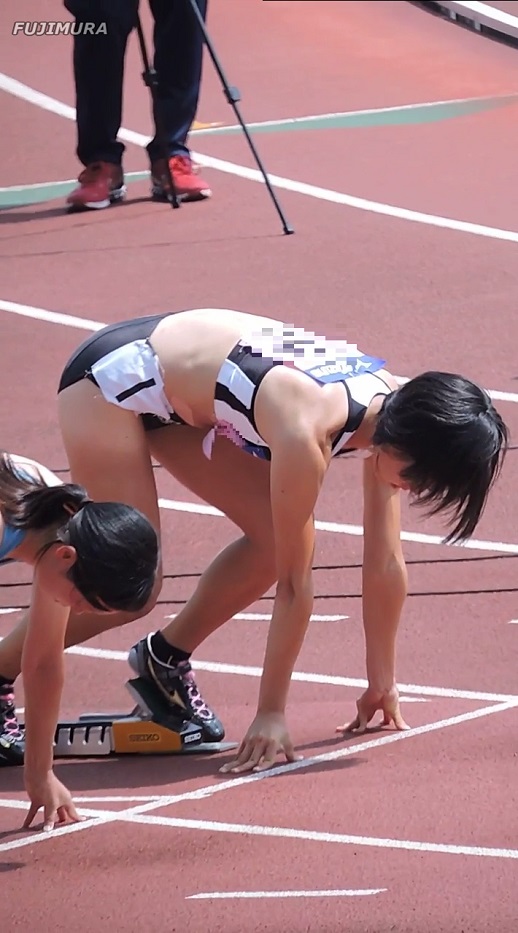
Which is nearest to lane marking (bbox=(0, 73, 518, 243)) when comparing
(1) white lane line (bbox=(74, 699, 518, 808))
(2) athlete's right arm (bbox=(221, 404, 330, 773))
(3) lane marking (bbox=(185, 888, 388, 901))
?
(1) white lane line (bbox=(74, 699, 518, 808))

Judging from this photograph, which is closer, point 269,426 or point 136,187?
point 269,426

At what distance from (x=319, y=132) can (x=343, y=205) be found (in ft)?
4.07

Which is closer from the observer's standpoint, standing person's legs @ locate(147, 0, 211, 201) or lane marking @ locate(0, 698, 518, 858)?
lane marking @ locate(0, 698, 518, 858)

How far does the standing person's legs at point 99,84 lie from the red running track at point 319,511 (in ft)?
0.78

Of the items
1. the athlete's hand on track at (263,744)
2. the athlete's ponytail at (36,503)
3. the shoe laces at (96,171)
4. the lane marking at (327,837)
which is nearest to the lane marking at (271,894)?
the lane marking at (327,837)

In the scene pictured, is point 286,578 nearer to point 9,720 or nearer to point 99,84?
point 9,720

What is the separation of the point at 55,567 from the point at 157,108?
18.1ft

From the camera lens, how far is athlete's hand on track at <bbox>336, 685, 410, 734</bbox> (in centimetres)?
395

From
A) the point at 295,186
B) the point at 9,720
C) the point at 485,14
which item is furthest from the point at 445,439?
the point at 485,14

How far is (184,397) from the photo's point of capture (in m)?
3.73

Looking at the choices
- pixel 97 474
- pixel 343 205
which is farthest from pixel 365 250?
pixel 97 474

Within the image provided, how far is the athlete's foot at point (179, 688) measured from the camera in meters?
4.06

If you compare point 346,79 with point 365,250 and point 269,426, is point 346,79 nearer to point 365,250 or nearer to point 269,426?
point 365,250

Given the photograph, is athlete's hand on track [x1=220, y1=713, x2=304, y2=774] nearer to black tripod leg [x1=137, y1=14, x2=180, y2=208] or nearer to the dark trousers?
black tripod leg [x1=137, y1=14, x2=180, y2=208]
